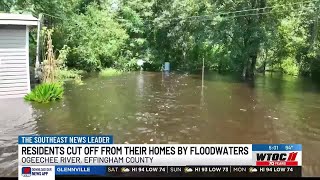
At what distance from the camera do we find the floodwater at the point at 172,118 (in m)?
9.03

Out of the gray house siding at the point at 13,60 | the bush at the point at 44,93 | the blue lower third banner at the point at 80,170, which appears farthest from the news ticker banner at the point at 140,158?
the gray house siding at the point at 13,60

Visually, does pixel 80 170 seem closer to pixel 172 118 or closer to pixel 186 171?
pixel 186 171

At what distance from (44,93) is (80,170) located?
8.75 metres

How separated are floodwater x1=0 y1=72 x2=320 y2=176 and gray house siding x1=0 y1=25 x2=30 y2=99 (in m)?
0.69

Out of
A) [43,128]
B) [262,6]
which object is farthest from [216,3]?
[43,128]

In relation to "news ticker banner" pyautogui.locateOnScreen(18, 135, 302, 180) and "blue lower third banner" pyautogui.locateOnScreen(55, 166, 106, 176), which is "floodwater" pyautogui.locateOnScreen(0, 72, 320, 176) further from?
"blue lower third banner" pyautogui.locateOnScreen(55, 166, 106, 176)

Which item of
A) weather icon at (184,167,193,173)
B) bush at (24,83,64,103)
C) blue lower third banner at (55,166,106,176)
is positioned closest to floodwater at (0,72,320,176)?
bush at (24,83,64,103)

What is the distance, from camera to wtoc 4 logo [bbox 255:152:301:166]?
18.0 feet

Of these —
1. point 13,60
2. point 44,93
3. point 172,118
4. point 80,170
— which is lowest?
point 172,118

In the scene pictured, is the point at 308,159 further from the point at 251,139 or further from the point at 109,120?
the point at 109,120

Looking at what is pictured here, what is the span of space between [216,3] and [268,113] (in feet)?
52.6

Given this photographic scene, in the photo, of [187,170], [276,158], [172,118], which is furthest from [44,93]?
[276,158]

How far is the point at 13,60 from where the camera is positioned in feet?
44.9

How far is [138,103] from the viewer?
1422 centimetres
